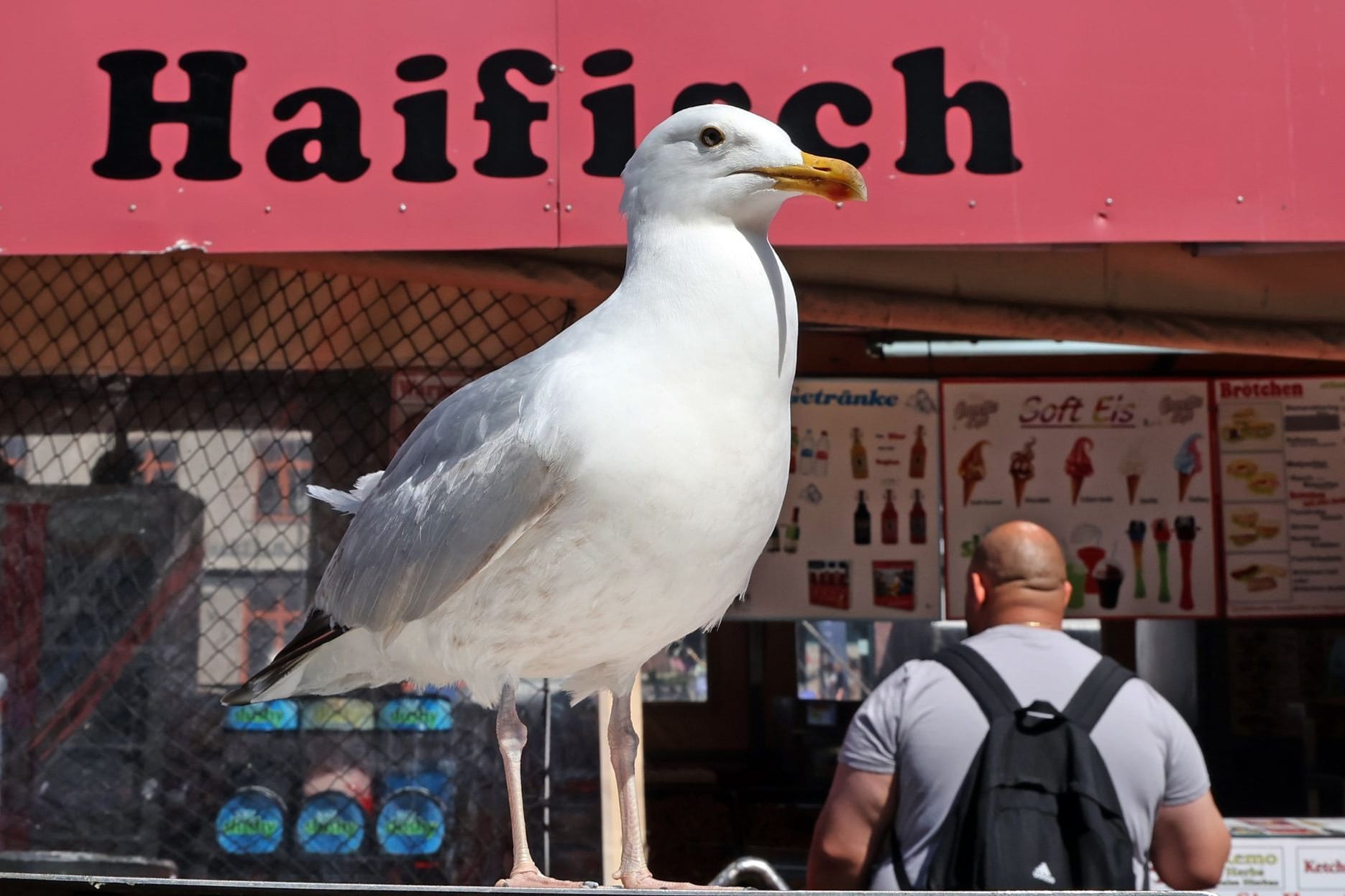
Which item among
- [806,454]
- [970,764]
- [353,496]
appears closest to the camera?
[353,496]

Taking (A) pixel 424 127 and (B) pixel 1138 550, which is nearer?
(A) pixel 424 127

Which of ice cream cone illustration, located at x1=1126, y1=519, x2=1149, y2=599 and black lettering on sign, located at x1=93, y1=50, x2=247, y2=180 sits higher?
black lettering on sign, located at x1=93, y1=50, x2=247, y2=180

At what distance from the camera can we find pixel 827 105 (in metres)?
3.04

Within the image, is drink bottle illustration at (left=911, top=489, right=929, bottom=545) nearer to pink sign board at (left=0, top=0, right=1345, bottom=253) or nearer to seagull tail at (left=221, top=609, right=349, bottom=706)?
pink sign board at (left=0, top=0, right=1345, bottom=253)

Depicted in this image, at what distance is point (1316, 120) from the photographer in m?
3.00

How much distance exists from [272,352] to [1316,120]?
2.59 meters

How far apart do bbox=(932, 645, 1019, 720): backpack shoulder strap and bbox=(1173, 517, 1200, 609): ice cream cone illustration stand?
1.66 meters

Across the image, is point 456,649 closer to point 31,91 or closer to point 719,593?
point 719,593

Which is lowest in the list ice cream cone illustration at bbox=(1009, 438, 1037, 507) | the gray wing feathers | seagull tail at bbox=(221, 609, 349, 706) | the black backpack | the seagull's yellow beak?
the black backpack

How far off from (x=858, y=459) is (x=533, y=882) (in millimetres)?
2791

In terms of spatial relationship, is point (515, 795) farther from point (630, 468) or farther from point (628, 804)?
point (630, 468)

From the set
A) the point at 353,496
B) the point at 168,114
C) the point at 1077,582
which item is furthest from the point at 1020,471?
the point at 353,496

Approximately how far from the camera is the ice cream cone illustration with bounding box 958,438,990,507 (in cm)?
427

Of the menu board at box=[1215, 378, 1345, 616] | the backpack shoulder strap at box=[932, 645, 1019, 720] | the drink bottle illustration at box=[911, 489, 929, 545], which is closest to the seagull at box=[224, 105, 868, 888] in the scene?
the backpack shoulder strap at box=[932, 645, 1019, 720]
